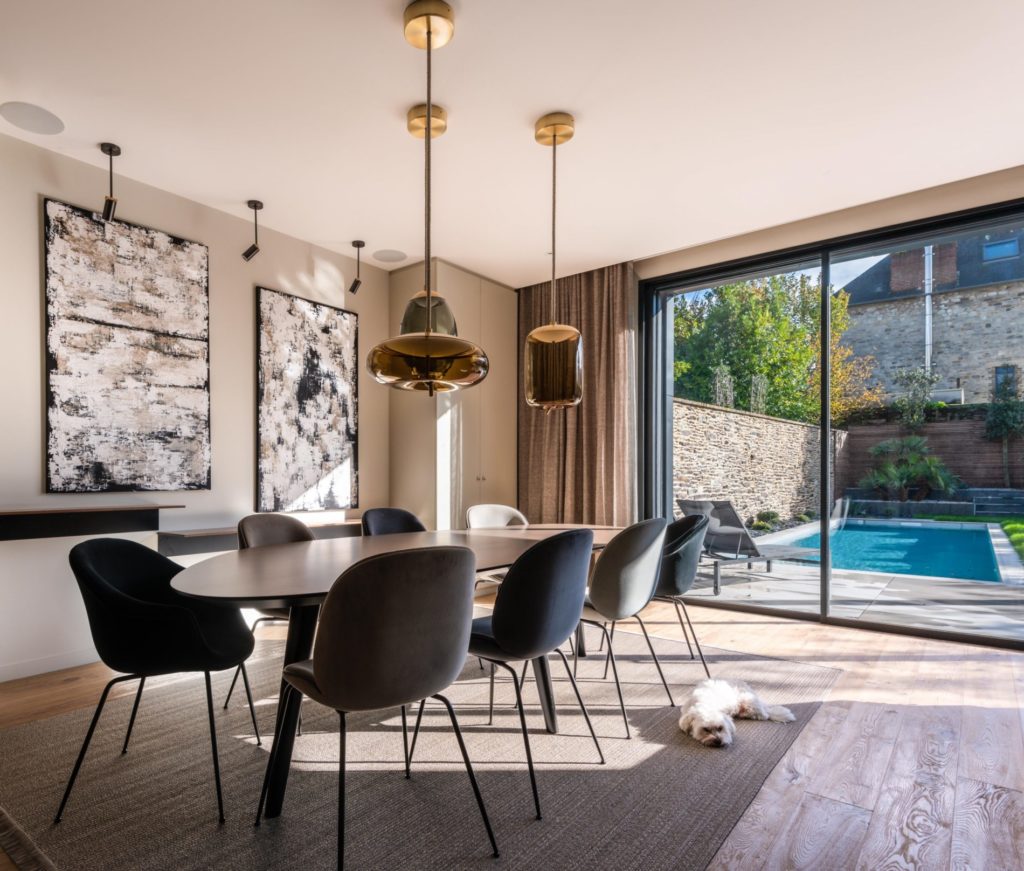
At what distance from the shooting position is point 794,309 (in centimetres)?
454

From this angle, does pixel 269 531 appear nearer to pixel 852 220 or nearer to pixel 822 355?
pixel 822 355

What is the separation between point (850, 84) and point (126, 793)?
3.88m

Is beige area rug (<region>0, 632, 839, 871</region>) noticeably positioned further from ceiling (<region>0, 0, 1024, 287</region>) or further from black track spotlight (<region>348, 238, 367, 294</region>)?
black track spotlight (<region>348, 238, 367, 294</region>)

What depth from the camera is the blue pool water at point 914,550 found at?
12.6 feet

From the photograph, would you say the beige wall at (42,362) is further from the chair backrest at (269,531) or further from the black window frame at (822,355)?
the black window frame at (822,355)

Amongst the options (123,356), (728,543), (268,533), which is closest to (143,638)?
(268,533)

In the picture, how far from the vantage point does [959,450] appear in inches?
153

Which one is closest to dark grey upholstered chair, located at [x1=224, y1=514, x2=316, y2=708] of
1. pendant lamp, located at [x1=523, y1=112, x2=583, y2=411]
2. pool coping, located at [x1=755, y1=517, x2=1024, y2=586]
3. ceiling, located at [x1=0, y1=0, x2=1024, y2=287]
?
pendant lamp, located at [x1=523, y1=112, x2=583, y2=411]

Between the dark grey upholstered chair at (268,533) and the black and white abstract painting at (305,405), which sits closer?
the dark grey upholstered chair at (268,533)

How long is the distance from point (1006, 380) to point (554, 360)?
2889mm

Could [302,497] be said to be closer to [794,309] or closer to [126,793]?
[126,793]

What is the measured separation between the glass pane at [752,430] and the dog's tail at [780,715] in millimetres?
1975

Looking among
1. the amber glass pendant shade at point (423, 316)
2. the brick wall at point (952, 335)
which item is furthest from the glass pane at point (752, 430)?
the amber glass pendant shade at point (423, 316)

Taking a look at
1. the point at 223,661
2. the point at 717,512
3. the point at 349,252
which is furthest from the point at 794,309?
the point at 223,661
